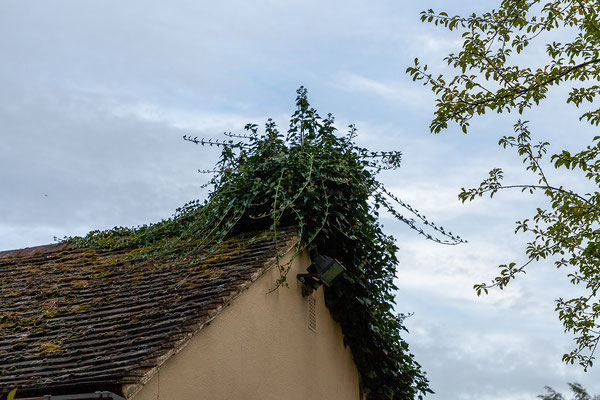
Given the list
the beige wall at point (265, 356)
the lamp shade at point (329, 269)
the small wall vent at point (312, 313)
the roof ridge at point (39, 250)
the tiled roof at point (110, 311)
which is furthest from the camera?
Answer: the roof ridge at point (39, 250)

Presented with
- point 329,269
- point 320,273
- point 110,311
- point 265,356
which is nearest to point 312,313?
point 320,273

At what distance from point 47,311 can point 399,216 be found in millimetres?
5132

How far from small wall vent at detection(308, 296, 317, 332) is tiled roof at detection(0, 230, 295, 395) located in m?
1.11

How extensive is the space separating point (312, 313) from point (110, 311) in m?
3.02

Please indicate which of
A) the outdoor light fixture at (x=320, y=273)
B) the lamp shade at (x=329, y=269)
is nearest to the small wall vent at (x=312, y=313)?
the outdoor light fixture at (x=320, y=273)

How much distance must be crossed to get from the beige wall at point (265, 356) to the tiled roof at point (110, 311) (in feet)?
0.73

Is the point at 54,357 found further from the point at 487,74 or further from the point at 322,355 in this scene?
the point at 487,74

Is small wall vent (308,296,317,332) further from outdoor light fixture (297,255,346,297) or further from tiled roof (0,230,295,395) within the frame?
tiled roof (0,230,295,395)

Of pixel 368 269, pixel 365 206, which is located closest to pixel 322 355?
pixel 368 269

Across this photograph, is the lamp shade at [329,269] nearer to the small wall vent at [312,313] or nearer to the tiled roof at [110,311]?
the small wall vent at [312,313]

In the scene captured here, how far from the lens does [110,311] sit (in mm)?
7918

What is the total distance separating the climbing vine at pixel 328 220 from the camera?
986 cm

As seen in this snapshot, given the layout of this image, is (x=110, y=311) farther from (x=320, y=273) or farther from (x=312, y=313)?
(x=312, y=313)

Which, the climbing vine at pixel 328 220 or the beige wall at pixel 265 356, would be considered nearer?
the beige wall at pixel 265 356
